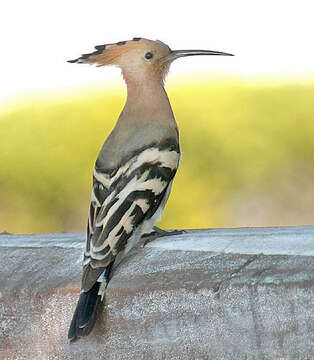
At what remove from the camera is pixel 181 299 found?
238 cm

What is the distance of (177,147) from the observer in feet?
10.3

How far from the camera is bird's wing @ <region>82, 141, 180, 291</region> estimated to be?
8.93 ft

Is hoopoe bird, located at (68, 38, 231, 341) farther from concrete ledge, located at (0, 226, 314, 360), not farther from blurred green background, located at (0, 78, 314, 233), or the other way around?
blurred green background, located at (0, 78, 314, 233)

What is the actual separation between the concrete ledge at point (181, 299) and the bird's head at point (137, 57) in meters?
0.69

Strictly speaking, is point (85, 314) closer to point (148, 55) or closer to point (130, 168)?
point (130, 168)

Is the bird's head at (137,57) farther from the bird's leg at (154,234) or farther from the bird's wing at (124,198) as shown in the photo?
the bird's leg at (154,234)

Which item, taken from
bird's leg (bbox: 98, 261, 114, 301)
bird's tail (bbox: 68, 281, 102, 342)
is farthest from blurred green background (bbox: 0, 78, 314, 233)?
bird's tail (bbox: 68, 281, 102, 342)

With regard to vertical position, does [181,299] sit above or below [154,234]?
above

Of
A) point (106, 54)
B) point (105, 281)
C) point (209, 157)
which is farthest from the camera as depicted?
point (209, 157)

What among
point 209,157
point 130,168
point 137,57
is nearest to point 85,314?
point 130,168

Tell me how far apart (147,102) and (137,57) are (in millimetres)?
175

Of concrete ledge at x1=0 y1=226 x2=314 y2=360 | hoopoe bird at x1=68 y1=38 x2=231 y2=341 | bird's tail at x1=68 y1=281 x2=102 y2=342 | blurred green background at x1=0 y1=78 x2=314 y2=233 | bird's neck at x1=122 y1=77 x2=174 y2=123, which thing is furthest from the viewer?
blurred green background at x1=0 y1=78 x2=314 y2=233

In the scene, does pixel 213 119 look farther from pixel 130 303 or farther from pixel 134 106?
pixel 130 303

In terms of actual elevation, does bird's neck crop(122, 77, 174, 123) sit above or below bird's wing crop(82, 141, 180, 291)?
above
